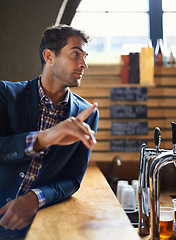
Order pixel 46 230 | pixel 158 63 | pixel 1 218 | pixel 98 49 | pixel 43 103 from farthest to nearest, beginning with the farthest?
pixel 98 49
pixel 158 63
pixel 43 103
pixel 1 218
pixel 46 230

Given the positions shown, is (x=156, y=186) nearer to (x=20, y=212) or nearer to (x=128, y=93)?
(x=20, y=212)

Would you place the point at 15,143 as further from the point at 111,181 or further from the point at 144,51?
the point at 144,51

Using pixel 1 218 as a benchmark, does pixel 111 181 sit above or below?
below

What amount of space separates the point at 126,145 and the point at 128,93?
0.46 meters

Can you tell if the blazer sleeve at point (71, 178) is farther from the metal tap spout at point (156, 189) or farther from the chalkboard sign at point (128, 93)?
the chalkboard sign at point (128, 93)

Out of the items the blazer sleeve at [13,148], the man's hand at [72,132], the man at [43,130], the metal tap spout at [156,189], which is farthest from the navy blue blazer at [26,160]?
the metal tap spout at [156,189]

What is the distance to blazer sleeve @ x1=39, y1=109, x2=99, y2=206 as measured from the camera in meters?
1.48

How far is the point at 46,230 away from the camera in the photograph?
1113mm

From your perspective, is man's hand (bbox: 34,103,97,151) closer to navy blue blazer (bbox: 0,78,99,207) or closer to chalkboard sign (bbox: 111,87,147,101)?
navy blue blazer (bbox: 0,78,99,207)

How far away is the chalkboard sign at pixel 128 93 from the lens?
9.34ft

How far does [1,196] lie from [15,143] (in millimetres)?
373

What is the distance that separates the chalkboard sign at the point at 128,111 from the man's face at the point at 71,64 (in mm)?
1270

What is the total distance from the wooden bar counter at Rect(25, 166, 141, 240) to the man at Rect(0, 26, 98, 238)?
0.28ft

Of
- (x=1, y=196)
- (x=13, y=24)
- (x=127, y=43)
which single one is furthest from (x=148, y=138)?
(x=1, y=196)
